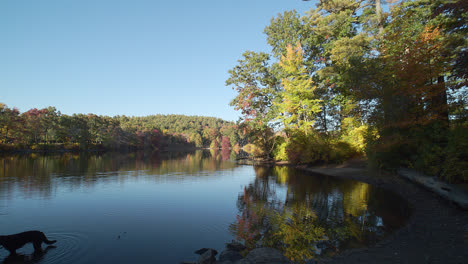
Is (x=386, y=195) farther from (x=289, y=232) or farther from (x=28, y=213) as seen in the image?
(x=28, y=213)

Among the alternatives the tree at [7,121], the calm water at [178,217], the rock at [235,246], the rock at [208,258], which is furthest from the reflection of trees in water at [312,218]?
the tree at [7,121]

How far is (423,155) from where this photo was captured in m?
12.6

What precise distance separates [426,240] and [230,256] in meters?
4.91

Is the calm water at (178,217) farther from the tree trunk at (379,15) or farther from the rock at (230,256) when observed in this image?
the tree trunk at (379,15)

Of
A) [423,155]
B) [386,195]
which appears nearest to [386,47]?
[423,155]

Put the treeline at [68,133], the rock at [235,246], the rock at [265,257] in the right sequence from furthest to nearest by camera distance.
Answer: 1. the treeline at [68,133]
2. the rock at [235,246]
3. the rock at [265,257]

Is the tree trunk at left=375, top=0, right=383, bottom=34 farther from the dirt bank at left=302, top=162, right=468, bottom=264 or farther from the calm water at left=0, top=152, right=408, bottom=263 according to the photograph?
the dirt bank at left=302, top=162, right=468, bottom=264

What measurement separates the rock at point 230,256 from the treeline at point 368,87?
9.59m

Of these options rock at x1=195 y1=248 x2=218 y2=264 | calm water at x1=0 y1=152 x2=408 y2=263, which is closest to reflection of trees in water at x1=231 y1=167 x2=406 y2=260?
calm water at x1=0 y1=152 x2=408 y2=263

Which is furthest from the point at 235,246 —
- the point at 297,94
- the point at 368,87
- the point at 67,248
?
the point at 297,94

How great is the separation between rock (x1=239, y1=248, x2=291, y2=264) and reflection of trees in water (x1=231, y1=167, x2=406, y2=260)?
50 cm

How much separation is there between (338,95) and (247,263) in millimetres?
26386

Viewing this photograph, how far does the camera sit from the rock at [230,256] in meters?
6.14

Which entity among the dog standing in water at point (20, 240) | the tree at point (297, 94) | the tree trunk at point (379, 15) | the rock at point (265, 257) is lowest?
the rock at point (265, 257)
